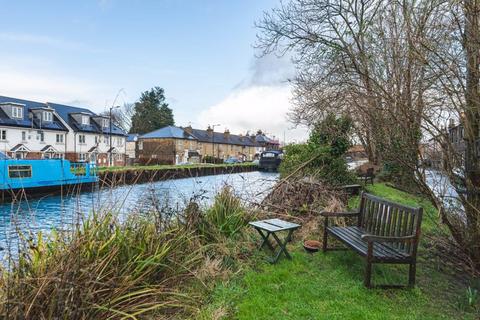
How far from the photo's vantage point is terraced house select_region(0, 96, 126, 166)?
1162 inches

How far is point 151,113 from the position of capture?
203ft

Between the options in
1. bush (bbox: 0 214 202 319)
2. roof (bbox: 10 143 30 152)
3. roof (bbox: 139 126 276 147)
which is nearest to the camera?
bush (bbox: 0 214 202 319)

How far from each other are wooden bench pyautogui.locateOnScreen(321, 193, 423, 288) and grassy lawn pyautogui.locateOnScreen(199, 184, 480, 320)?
288mm

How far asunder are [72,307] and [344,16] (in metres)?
11.8

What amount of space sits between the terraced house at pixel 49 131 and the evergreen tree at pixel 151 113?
66.0ft

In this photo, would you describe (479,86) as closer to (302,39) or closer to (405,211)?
(405,211)

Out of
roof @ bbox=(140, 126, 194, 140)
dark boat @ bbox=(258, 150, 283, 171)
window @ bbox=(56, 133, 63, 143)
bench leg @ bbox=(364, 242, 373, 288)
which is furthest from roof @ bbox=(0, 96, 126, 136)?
bench leg @ bbox=(364, 242, 373, 288)

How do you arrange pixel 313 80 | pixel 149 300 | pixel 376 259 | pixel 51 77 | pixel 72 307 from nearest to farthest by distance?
pixel 72 307, pixel 149 300, pixel 376 259, pixel 313 80, pixel 51 77

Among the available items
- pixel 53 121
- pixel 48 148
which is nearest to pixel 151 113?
pixel 53 121

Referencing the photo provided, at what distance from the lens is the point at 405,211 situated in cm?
371

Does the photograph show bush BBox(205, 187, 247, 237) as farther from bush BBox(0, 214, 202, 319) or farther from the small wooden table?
bush BBox(0, 214, 202, 319)

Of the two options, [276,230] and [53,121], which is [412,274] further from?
[53,121]

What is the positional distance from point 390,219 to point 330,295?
1.40 metres

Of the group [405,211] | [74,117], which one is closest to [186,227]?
[405,211]
